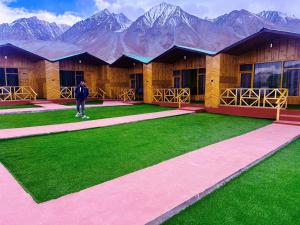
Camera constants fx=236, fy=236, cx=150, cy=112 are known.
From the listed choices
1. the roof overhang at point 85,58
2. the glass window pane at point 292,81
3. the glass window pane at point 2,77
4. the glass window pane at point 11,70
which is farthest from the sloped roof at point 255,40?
the glass window pane at point 2,77

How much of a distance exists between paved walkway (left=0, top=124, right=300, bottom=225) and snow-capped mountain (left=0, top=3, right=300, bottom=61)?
2750 inches

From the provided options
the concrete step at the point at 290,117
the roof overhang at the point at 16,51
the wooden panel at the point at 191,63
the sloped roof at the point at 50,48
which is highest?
the sloped roof at the point at 50,48

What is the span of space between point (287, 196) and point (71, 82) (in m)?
17.1

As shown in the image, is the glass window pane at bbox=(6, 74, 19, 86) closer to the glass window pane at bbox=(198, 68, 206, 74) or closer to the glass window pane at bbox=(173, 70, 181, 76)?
the glass window pane at bbox=(173, 70, 181, 76)

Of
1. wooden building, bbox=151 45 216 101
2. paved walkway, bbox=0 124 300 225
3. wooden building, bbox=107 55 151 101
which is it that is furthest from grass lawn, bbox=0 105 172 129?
wooden building, bbox=107 55 151 101

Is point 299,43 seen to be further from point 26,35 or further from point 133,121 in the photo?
point 26,35

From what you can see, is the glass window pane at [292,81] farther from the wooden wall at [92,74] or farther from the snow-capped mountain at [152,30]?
the snow-capped mountain at [152,30]

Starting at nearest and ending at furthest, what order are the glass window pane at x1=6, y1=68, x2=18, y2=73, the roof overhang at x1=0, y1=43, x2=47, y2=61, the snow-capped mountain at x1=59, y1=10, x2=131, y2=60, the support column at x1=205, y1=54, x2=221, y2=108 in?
the support column at x1=205, y1=54, x2=221, y2=108 < the roof overhang at x1=0, y1=43, x2=47, y2=61 < the glass window pane at x1=6, y1=68, x2=18, y2=73 < the snow-capped mountain at x1=59, y1=10, x2=131, y2=60

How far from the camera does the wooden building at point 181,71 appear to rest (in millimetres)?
13977

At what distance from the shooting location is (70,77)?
1777cm

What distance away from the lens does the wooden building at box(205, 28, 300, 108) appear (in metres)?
10.4

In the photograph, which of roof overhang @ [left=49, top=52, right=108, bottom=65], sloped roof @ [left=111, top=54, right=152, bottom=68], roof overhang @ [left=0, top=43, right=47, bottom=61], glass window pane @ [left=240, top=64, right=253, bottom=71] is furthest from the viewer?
roof overhang @ [left=49, top=52, right=108, bottom=65]

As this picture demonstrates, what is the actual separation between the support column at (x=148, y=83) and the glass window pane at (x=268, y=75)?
6198mm

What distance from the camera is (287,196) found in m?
2.99
